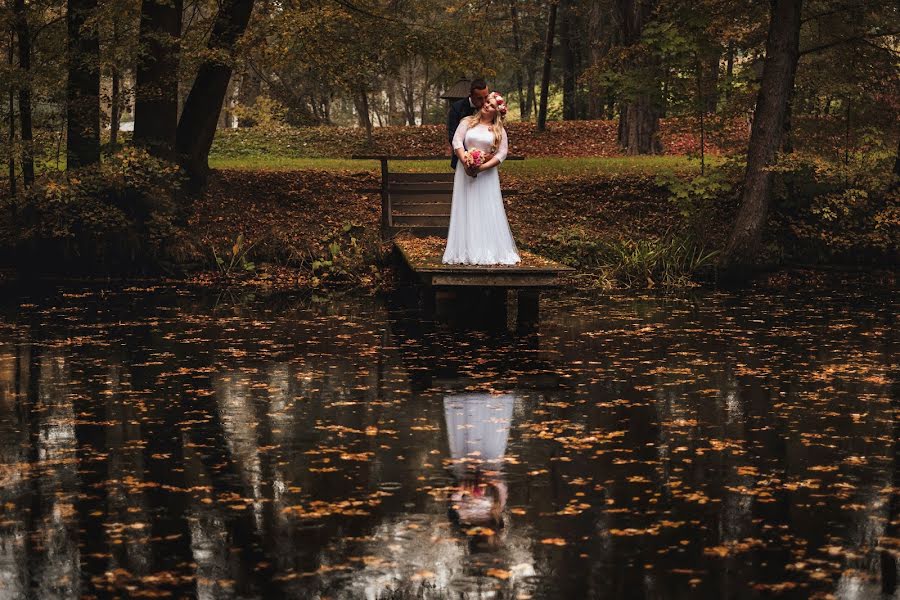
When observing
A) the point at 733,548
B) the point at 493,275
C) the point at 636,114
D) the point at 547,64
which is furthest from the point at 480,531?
the point at 547,64

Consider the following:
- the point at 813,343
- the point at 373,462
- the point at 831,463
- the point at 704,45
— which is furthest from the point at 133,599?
the point at 704,45

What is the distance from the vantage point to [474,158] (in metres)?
16.3

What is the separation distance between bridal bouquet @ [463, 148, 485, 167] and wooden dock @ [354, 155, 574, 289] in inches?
52.2

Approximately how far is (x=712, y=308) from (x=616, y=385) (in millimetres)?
6914

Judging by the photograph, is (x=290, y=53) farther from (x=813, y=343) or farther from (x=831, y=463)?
(x=831, y=463)

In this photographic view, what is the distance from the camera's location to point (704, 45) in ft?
75.3

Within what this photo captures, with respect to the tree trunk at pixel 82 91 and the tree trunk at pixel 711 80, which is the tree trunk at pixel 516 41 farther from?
the tree trunk at pixel 82 91

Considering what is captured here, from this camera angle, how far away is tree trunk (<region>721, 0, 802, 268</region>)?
21391 millimetres

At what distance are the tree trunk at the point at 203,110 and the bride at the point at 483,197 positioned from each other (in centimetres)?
904

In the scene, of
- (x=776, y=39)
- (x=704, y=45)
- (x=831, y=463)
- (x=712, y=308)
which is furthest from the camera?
(x=704, y=45)

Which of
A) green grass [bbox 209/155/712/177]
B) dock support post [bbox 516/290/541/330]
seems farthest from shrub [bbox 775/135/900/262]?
dock support post [bbox 516/290/541/330]

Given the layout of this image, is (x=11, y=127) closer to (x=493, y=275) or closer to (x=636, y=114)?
(x=493, y=275)

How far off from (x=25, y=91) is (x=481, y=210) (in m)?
10.2

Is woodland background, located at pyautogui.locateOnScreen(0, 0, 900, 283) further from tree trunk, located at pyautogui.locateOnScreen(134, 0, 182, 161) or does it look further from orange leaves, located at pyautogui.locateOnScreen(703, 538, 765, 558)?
orange leaves, located at pyautogui.locateOnScreen(703, 538, 765, 558)
